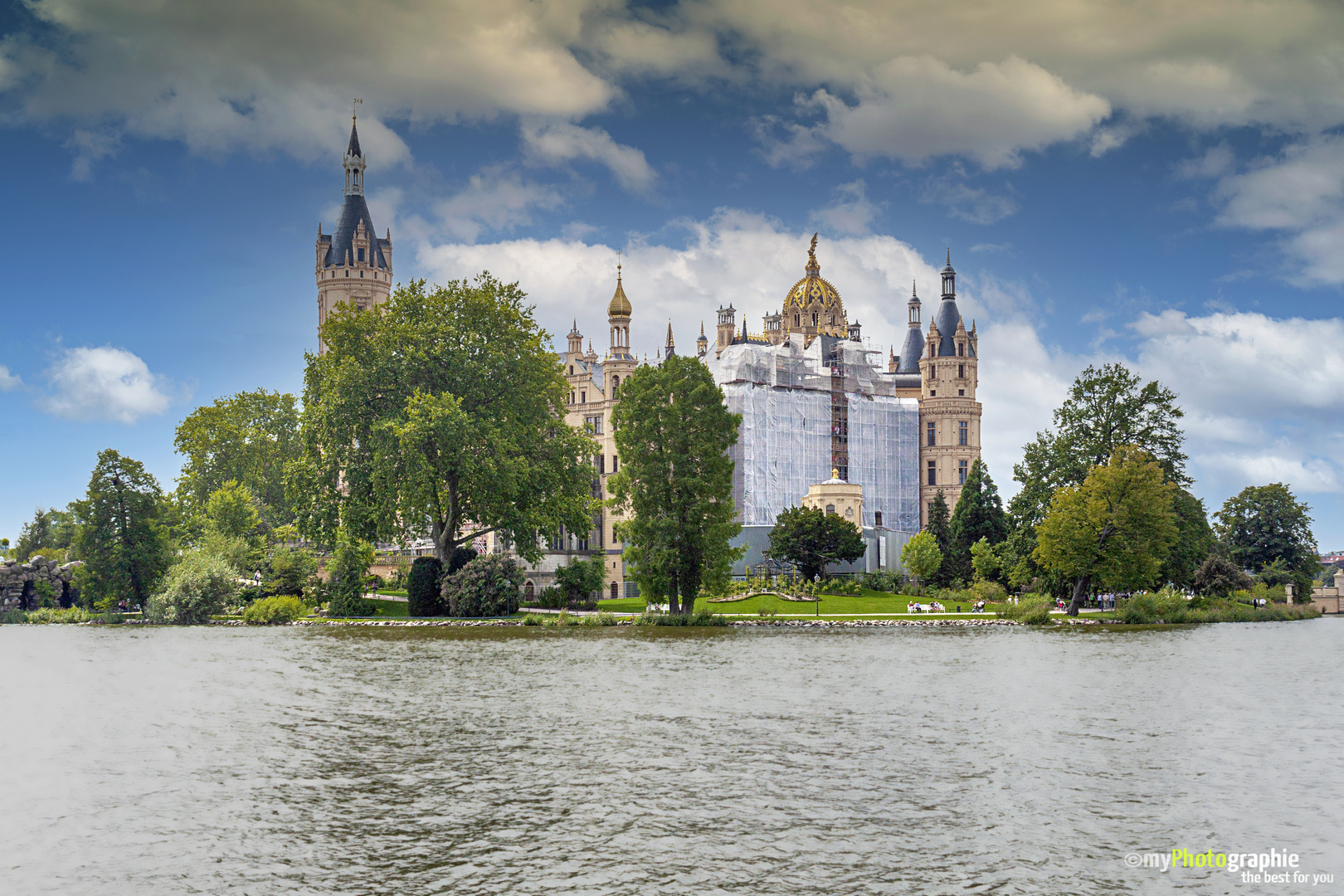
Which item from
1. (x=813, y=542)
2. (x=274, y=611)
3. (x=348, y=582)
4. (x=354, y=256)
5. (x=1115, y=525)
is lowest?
(x=274, y=611)

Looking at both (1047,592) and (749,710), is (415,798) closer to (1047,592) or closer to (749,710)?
(749,710)

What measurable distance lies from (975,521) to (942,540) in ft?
14.5

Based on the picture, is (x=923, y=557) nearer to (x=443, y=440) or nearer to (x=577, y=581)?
(x=577, y=581)

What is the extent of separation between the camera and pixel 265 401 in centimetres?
8769

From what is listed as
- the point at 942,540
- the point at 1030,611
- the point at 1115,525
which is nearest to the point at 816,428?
the point at 942,540

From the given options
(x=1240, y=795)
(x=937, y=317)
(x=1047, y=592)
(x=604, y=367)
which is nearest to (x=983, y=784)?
(x=1240, y=795)

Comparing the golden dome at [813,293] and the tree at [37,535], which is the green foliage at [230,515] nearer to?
the tree at [37,535]

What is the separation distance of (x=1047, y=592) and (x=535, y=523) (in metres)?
29.6

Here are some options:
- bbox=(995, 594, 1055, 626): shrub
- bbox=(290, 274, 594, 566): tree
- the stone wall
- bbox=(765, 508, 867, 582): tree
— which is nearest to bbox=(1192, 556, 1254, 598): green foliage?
bbox=(995, 594, 1055, 626): shrub

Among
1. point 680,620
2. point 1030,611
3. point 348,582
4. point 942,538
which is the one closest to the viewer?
point 680,620

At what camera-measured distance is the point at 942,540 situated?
82250 millimetres

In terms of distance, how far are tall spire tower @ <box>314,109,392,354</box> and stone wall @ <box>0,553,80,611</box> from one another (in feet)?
168

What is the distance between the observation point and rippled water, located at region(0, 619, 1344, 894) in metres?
12.3

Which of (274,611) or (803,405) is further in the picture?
(803,405)
